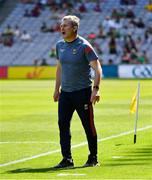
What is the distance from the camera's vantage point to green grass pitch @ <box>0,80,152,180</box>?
10.9 metres

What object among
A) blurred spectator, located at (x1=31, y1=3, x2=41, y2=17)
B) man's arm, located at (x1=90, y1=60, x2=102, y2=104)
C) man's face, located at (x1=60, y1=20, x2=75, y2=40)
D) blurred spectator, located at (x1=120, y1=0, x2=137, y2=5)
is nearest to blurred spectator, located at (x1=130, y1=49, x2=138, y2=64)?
blurred spectator, located at (x1=120, y1=0, x2=137, y2=5)

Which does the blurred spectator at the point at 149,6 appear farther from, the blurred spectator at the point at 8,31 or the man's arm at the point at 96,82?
the man's arm at the point at 96,82

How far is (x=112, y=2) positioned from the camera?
205 ft

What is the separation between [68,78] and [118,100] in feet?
60.8

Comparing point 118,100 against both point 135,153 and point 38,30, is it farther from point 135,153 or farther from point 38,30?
point 38,30

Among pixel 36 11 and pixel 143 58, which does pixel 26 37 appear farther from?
pixel 143 58

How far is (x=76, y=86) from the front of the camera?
38.4 feet

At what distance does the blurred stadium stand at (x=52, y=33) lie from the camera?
57.4 m

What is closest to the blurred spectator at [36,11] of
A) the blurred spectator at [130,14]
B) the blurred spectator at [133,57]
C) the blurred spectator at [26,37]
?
the blurred spectator at [26,37]

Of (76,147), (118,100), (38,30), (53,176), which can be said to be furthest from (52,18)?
(53,176)

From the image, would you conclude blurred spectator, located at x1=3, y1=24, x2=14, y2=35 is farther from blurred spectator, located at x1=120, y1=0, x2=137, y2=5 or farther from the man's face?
the man's face

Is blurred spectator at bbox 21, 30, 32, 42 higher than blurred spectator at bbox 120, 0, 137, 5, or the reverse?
blurred spectator at bbox 120, 0, 137, 5

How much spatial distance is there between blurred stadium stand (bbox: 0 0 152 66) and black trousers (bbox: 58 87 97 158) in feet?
144

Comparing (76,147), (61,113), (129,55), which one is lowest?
(129,55)
